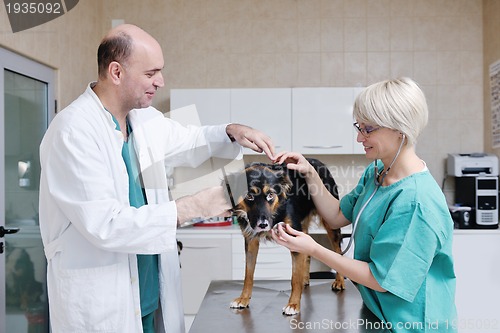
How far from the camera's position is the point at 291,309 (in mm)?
1737

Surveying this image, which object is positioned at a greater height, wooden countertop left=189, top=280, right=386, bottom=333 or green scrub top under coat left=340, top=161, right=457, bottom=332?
green scrub top under coat left=340, top=161, right=457, bottom=332

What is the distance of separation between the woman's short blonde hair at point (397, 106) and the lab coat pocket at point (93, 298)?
89 centimetres

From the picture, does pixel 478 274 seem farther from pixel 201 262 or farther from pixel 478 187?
pixel 201 262

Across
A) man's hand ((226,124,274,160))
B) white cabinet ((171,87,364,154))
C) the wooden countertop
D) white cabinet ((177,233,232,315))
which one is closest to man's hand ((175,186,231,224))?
man's hand ((226,124,274,160))

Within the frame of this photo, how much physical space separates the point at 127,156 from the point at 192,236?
2.28 m

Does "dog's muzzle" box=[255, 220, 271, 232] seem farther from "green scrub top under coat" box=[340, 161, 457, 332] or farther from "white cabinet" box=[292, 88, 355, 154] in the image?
"white cabinet" box=[292, 88, 355, 154]

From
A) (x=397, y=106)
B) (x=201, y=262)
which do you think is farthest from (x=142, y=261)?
(x=201, y=262)

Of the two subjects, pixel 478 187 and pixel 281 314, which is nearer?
A: pixel 281 314

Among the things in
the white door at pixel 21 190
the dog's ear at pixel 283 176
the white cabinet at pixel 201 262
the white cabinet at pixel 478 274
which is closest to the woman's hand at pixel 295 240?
the dog's ear at pixel 283 176

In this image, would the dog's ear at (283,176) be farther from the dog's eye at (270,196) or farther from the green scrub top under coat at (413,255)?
the green scrub top under coat at (413,255)

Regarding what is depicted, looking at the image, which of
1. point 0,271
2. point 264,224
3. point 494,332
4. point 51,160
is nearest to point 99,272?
point 51,160

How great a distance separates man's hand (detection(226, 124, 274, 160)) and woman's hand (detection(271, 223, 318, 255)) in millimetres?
284

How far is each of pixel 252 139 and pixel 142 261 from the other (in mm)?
561

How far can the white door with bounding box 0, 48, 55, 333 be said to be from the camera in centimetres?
303
